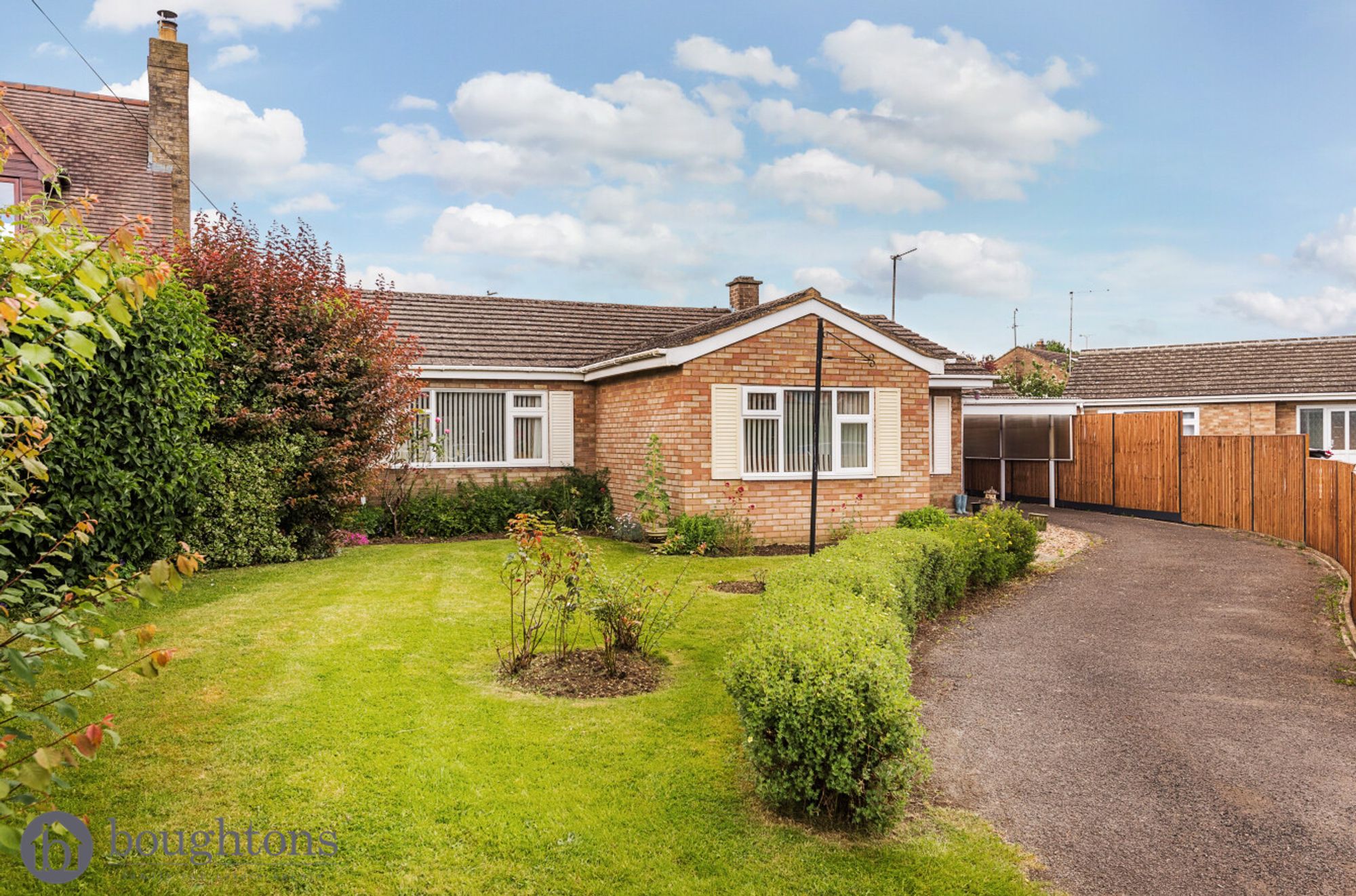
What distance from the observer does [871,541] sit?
32.5 ft

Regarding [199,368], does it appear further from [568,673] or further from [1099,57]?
[1099,57]

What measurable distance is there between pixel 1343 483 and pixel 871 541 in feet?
26.5

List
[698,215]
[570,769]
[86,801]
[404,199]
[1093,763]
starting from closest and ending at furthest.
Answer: [86,801] → [570,769] → [1093,763] → [404,199] → [698,215]

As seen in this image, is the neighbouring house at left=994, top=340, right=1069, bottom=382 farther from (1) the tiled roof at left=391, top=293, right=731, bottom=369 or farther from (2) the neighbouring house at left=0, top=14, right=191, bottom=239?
(2) the neighbouring house at left=0, top=14, right=191, bottom=239

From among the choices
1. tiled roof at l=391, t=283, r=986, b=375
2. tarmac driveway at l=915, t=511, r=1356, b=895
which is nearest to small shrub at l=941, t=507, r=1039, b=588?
tarmac driveway at l=915, t=511, r=1356, b=895

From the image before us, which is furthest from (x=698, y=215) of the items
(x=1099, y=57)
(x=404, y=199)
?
(x=1099, y=57)

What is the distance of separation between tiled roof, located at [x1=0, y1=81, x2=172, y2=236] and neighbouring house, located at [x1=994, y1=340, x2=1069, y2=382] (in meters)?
39.0

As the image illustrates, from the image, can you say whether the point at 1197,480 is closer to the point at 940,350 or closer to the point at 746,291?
the point at 940,350

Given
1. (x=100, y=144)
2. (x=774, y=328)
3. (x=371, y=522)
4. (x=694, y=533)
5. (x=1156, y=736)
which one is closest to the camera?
(x=1156, y=736)

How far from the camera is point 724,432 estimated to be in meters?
14.0

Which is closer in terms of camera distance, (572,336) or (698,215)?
(698,215)

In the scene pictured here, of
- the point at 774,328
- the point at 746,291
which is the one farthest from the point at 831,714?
the point at 746,291

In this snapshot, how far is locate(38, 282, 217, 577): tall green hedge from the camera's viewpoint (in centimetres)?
805

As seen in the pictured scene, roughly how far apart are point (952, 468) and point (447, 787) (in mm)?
17045
